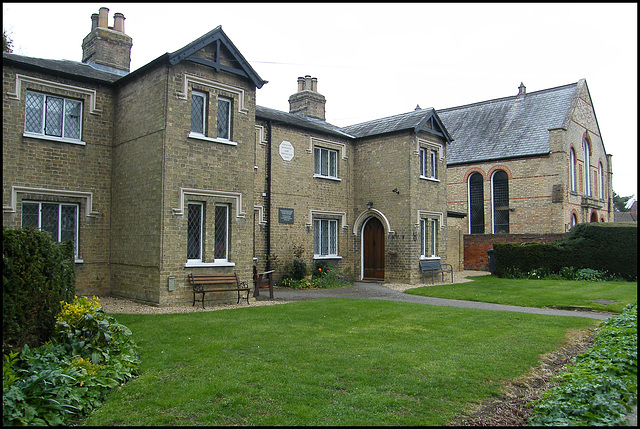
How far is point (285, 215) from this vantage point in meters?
18.5

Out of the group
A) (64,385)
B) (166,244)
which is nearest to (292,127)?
(166,244)

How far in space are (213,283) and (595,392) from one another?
9.78 meters

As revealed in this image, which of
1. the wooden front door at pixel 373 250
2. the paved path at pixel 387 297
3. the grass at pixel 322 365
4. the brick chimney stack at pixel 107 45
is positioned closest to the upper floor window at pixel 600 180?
the wooden front door at pixel 373 250

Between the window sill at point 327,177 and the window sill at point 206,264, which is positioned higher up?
the window sill at point 327,177

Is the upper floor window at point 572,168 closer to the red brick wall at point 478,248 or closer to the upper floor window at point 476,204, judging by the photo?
the upper floor window at point 476,204

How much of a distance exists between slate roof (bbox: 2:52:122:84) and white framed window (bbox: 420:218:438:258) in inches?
524

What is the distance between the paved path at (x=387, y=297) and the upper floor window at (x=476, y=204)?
1454 cm

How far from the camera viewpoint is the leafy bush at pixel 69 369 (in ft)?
16.1

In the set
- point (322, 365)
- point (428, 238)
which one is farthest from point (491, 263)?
point (322, 365)

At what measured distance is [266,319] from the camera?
10.3 metres

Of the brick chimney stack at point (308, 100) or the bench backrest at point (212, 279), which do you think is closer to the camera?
the bench backrest at point (212, 279)

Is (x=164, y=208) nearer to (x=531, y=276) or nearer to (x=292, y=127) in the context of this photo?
(x=292, y=127)

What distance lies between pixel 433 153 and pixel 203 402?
59.7 ft

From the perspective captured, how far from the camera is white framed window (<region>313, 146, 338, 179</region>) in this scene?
66.1 feet
